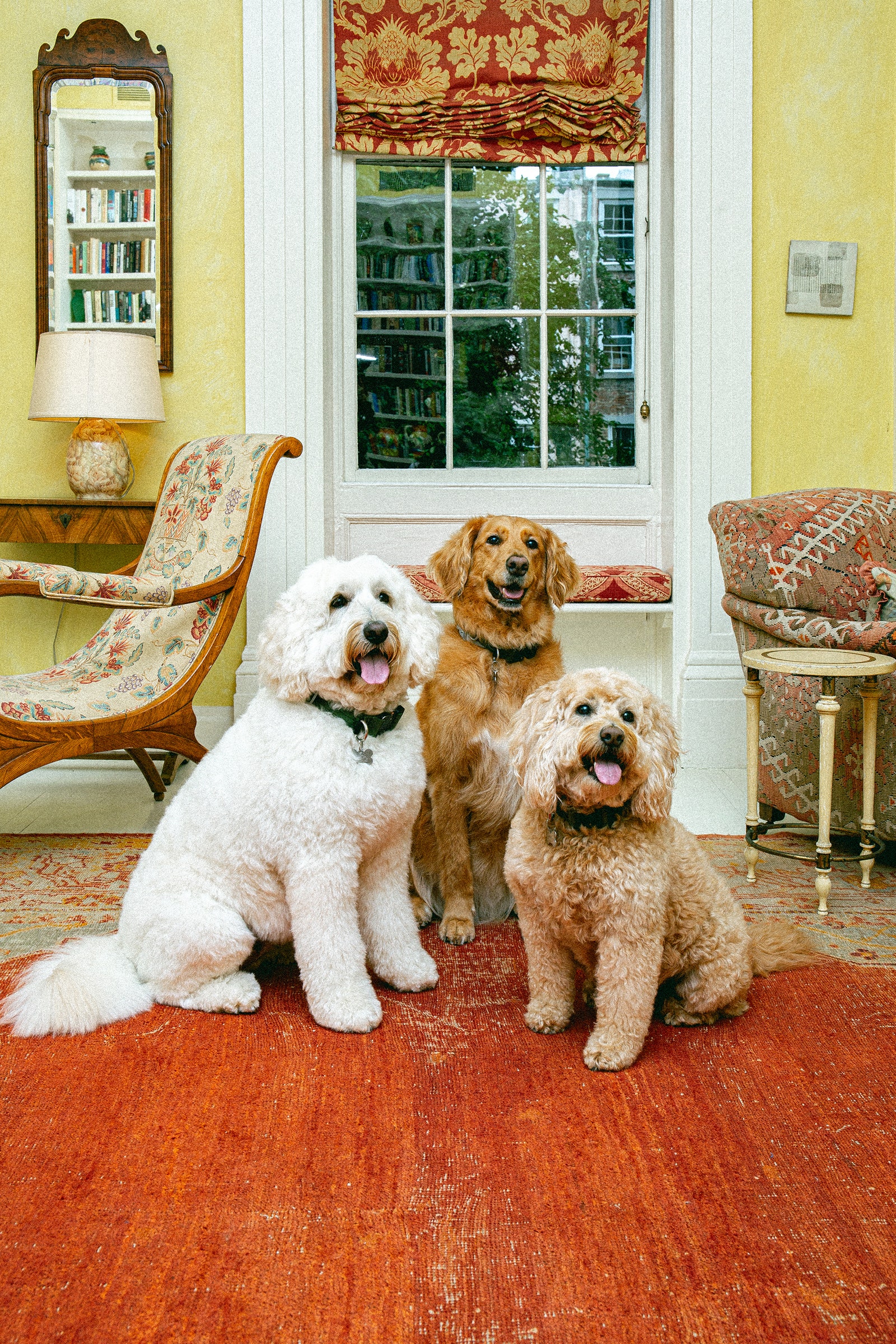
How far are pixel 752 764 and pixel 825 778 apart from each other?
31 cm

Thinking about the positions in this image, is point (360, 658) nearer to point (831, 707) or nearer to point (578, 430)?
point (831, 707)

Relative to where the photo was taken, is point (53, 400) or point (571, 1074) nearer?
point (571, 1074)

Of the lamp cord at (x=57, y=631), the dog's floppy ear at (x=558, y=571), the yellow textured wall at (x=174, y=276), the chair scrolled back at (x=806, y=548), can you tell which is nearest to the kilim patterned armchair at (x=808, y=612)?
the chair scrolled back at (x=806, y=548)

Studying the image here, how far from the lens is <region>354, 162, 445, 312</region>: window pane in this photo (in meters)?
4.27

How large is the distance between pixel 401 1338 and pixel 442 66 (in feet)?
13.7

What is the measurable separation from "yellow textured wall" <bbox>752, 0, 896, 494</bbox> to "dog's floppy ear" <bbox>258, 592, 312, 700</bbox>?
2724 mm

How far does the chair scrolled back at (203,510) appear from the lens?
3.16m

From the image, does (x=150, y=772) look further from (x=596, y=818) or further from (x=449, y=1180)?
(x=449, y=1180)

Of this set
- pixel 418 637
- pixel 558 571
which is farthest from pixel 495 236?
pixel 418 637

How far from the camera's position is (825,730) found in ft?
8.23

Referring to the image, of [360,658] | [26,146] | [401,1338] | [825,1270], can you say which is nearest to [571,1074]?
[825,1270]

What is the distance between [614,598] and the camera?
159 inches

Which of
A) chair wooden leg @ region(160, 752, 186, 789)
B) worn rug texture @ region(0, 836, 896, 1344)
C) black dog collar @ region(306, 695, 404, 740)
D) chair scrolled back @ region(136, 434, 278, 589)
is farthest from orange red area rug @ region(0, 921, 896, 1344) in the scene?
chair wooden leg @ region(160, 752, 186, 789)

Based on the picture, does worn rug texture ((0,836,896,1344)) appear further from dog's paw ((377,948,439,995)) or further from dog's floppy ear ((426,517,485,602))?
dog's floppy ear ((426,517,485,602))
